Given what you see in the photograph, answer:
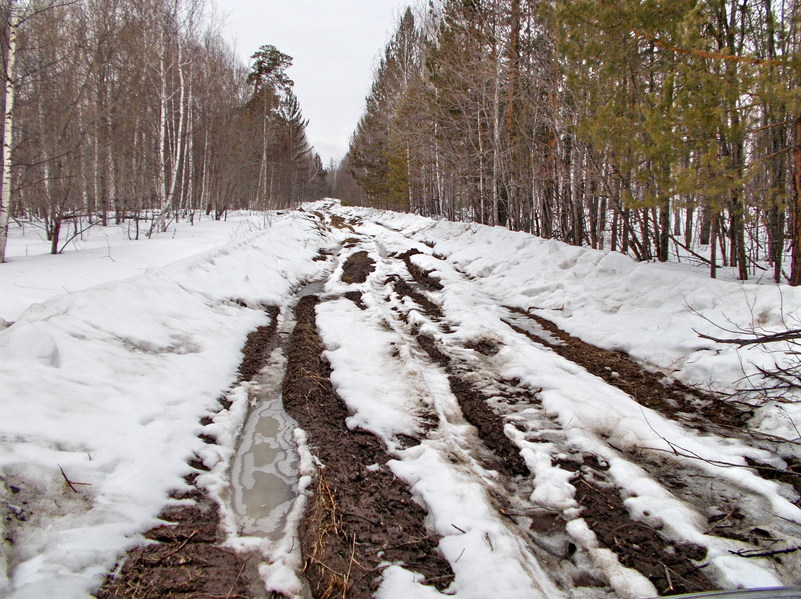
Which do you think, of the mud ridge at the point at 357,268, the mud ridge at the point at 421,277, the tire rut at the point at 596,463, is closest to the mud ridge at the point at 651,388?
the tire rut at the point at 596,463

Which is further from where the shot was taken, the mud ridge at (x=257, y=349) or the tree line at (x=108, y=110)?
the tree line at (x=108, y=110)

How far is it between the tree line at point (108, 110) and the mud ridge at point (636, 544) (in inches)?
381

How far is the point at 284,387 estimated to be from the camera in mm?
3996

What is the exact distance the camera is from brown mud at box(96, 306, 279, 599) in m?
1.82

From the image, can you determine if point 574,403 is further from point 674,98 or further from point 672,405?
point 674,98

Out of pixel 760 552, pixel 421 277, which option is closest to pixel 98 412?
pixel 760 552

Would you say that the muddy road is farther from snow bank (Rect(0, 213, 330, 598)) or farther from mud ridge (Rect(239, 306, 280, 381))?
snow bank (Rect(0, 213, 330, 598))

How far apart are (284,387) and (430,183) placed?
2125 centimetres

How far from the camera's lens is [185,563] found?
1.99 metres

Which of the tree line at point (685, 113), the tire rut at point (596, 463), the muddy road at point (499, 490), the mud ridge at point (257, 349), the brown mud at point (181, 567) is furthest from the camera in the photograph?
the mud ridge at point (257, 349)

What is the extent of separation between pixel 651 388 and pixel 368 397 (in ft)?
8.61

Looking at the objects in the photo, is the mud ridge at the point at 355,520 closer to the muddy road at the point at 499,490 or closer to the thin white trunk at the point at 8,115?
the muddy road at the point at 499,490

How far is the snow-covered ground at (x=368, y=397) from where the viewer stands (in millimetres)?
1979

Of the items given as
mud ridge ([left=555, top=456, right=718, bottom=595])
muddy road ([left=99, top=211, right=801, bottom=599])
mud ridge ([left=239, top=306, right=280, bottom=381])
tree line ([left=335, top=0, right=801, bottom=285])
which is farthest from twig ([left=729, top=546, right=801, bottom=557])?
mud ridge ([left=239, top=306, right=280, bottom=381])
